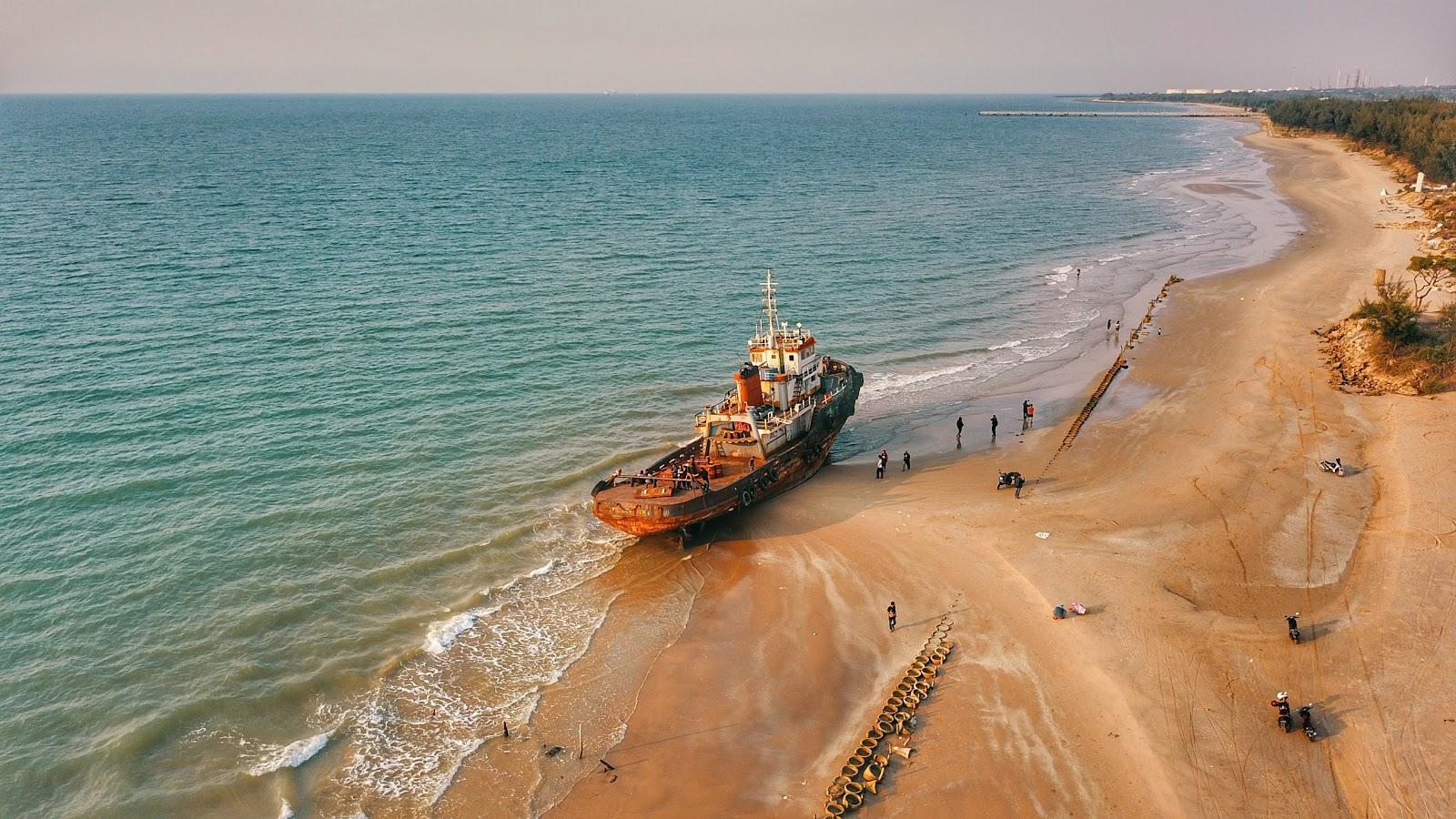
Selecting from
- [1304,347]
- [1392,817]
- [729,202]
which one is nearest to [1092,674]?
[1392,817]

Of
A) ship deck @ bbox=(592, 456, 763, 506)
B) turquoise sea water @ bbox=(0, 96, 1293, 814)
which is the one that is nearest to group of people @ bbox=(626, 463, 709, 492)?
ship deck @ bbox=(592, 456, 763, 506)

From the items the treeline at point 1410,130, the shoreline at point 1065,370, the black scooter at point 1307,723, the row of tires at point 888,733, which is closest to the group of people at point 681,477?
the shoreline at point 1065,370

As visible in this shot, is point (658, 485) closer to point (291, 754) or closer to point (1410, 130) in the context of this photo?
point (291, 754)

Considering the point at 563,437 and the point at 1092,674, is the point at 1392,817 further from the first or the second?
the point at 563,437

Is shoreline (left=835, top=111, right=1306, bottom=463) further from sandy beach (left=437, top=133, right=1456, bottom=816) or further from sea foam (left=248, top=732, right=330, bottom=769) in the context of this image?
sea foam (left=248, top=732, right=330, bottom=769)

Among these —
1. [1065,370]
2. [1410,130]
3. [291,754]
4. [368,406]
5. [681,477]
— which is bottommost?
[291,754]

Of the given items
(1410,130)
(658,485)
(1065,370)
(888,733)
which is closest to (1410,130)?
(1410,130)
